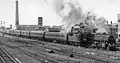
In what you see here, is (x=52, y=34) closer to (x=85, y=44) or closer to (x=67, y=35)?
(x=67, y=35)

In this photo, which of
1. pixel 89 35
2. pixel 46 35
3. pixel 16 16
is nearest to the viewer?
pixel 89 35

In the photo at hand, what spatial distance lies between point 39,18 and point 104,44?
4695 inches

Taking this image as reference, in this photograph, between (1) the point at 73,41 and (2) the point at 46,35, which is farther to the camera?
(2) the point at 46,35

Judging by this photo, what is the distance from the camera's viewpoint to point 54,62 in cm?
2425

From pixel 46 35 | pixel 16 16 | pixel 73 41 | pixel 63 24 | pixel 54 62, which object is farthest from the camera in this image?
pixel 16 16

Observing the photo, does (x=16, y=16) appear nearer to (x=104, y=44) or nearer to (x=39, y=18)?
(x=39, y=18)

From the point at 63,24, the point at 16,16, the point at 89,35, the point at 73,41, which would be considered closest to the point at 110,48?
the point at 89,35

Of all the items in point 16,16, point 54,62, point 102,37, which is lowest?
point 54,62

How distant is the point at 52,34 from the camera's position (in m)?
58.1

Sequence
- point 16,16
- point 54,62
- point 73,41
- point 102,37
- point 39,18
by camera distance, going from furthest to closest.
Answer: point 16,16
point 39,18
point 73,41
point 102,37
point 54,62

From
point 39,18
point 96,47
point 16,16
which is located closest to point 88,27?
point 96,47

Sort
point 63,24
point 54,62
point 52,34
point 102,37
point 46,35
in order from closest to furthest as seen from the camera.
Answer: point 54,62 < point 102,37 < point 63,24 < point 52,34 < point 46,35

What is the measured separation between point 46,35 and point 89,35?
85.8 ft

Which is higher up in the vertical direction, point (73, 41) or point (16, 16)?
point (16, 16)
